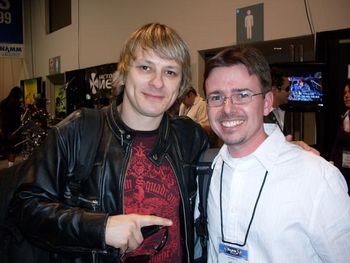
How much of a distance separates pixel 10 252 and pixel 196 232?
2.37 feet

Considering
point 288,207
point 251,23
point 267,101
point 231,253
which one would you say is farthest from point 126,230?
point 251,23

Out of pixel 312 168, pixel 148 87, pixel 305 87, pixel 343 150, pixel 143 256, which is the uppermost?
pixel 305 87

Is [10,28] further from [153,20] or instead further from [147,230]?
[147,230]

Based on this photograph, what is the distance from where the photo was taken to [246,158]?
53.8 inches

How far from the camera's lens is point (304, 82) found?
3830 mm

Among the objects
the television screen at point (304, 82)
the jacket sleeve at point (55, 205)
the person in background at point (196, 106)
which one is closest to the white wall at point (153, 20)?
the person in background at point (196, 106)

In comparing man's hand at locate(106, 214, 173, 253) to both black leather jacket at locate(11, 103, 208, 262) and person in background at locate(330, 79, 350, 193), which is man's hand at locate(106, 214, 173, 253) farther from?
person in background at locate(330, 79, 350, 193)

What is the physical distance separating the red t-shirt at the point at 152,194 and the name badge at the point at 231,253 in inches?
8.3

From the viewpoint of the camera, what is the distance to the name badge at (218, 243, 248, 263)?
1.29m

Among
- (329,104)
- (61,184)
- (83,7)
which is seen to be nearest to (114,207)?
(61,184)

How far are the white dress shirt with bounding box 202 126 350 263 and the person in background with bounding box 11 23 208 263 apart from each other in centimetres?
22

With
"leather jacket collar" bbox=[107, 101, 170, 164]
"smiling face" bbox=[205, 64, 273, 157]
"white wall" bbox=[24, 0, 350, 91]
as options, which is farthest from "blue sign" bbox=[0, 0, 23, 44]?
"smiling face" bbox=[205, 64, 273, 157]

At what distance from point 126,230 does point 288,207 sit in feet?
1.74

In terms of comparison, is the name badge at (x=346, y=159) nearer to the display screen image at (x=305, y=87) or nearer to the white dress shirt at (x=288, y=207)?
the display screen image at (x=305, y=87)
